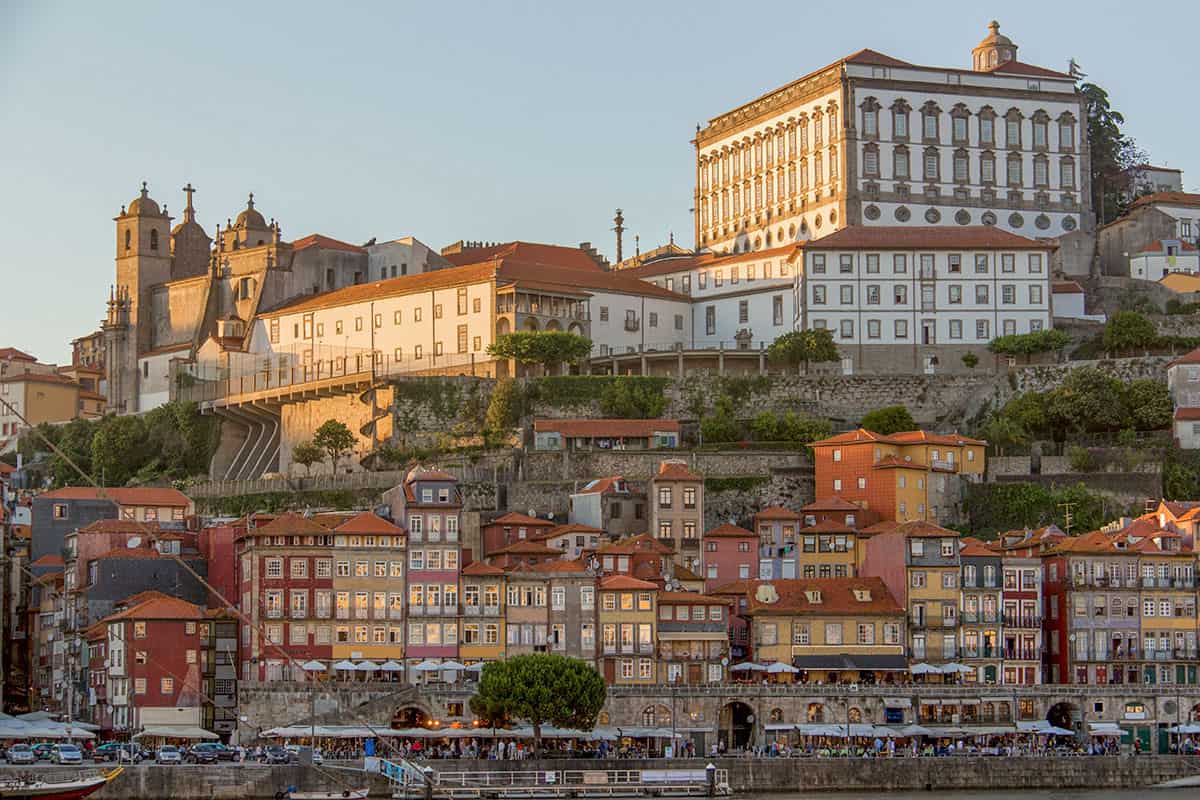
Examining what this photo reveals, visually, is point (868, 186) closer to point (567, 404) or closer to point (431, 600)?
point (567, 404)

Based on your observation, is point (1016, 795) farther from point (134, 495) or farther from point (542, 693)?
point (134, 495)

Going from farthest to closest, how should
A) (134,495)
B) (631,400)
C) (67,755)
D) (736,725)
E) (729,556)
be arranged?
(631,400) → (134,495) → (729,556) → (736,725) → (67,755)

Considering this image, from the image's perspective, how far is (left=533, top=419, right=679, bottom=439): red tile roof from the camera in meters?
96.4

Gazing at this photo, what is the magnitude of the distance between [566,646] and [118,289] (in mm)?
53440

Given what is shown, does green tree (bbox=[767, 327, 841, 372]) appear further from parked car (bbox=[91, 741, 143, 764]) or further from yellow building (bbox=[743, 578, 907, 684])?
parked car (bbox=[91, 741, 143, 764])

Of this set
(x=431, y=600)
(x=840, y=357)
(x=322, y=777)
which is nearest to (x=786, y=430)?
(x=840, y=357)

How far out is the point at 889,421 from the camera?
9825 cm

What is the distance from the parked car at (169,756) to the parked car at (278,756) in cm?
243

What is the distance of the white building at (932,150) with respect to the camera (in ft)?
376

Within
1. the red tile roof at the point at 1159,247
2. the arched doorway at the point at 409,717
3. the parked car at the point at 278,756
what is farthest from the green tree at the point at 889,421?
the parked car at the point at 278,756

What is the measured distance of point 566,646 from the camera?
78.5 metres

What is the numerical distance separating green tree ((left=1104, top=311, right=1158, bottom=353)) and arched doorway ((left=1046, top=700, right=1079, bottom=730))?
88.3 ft

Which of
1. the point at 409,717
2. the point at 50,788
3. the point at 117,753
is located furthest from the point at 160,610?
the point at 50,788

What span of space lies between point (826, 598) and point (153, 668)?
22609mm
